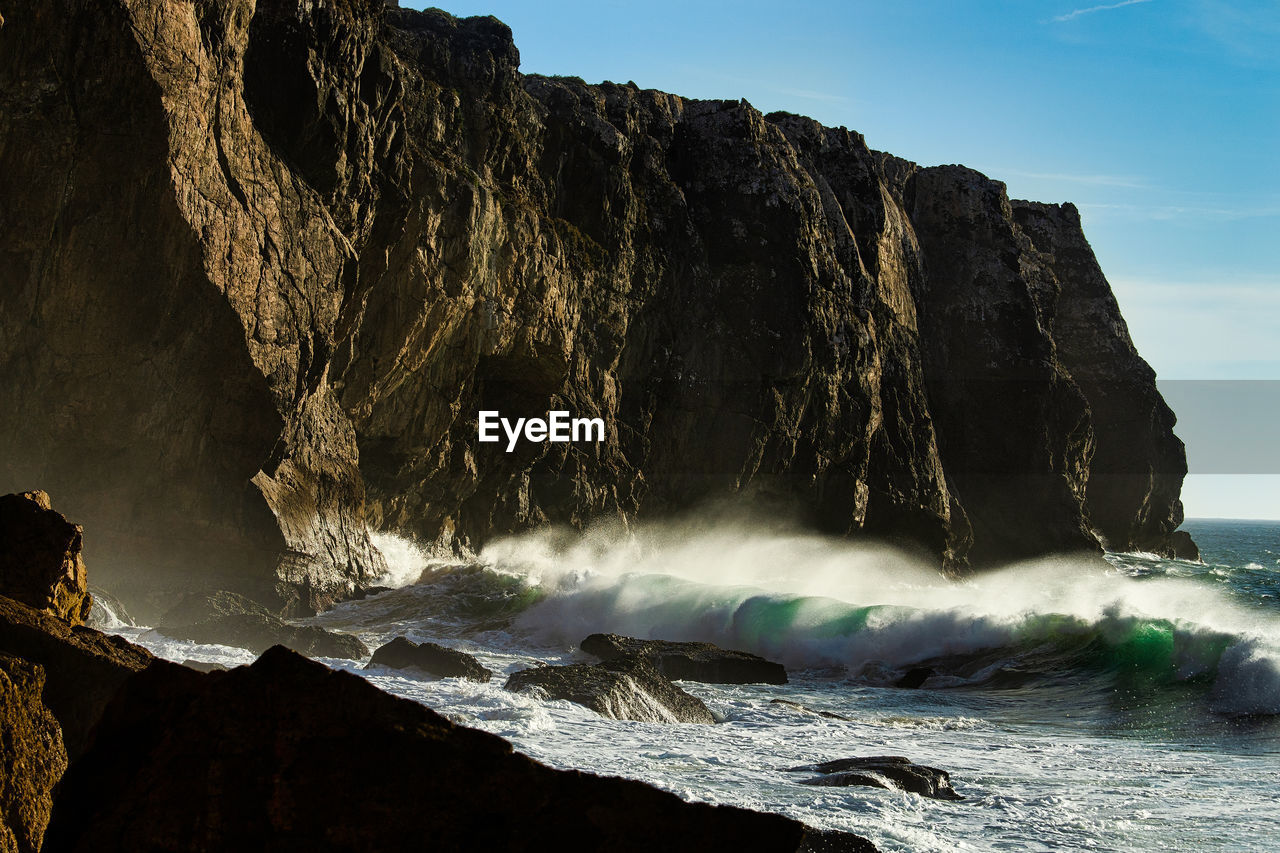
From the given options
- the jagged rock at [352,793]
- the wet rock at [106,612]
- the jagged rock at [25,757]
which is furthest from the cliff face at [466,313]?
the jagged rock at [352,793]

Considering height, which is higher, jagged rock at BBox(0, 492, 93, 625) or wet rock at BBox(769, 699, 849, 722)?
jagged rock at BBox(0, 492, 93, 625)

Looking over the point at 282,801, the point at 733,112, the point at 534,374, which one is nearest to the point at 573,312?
the point at 534,374

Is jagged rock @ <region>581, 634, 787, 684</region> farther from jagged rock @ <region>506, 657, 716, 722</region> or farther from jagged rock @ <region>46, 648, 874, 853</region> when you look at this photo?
jagged rock @ <region>46, 648, 874, 853</region>

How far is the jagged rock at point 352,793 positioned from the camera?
3600 millimetres

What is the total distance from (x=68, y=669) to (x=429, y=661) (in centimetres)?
907

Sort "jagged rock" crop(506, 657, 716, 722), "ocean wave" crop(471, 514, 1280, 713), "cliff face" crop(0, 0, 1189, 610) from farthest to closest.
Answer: "cliff face" crop(0, 0, 1189, 610) → "ocean wave" crop(471, 514, 1280, 713) → "jagged rock" crop(506, 657, 716, 722)

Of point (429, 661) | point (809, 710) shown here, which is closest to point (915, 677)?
point (809, 710)

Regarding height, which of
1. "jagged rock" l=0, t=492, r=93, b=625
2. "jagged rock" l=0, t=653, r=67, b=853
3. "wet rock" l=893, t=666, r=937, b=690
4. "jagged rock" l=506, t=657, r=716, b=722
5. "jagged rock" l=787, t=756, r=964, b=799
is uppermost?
"jagged rock" l=0, t=492, r=93, b=625

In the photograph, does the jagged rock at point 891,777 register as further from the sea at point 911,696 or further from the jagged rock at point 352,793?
the jagged rock at point 352,793

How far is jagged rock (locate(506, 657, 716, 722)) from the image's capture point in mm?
11703

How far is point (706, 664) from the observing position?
1692cm

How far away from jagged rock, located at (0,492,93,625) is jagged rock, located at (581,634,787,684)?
10.2 metres

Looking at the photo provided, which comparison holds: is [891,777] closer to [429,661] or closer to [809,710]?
[809,710]

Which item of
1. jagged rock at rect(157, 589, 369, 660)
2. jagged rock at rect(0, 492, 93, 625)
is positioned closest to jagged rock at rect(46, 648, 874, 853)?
jagged rock at rect(0, 492, 93, 625)
